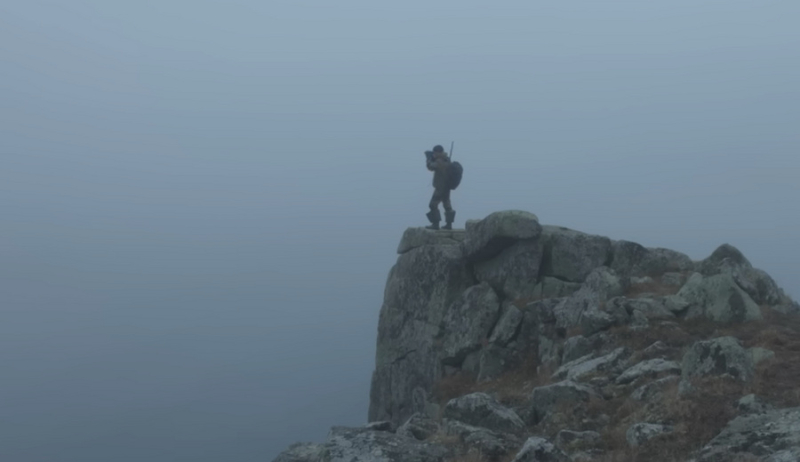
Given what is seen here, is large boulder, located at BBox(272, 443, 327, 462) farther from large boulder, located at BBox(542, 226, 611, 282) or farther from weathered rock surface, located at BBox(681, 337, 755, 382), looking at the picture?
large boulder, located at BBox(542, 226, 611, 282)

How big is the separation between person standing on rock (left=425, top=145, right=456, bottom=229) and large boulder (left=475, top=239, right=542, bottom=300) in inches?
166

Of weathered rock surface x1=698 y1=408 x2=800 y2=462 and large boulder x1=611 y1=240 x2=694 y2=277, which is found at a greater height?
large boulder x1=611 y1=240 x2=694 y2=277

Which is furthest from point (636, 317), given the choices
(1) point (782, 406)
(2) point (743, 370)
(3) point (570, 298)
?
(1) point (782, 406)

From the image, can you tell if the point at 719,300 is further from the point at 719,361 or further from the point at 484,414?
the point at 484,414

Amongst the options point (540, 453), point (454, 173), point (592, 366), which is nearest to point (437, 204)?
point (454, 173)

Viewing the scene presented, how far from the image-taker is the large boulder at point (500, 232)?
24484mm

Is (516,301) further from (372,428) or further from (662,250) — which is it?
(372,428)

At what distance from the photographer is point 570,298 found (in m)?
21.4

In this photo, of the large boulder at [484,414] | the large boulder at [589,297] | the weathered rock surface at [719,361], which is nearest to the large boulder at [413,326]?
the large boulder at [589,297]

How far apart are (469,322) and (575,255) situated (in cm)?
329

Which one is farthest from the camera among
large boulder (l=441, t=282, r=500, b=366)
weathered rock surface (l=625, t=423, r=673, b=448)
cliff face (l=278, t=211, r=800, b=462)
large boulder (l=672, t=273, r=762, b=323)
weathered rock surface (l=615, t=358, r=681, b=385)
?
large boulder (l=441, t=282, r=500, b=366)

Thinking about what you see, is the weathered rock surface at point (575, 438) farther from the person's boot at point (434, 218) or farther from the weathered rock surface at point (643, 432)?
the person's boot at point (434, 218)

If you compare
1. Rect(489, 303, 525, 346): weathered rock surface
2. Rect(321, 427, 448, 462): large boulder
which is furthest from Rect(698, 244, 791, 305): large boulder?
Rect(321, 427, 448, 462): large boulder

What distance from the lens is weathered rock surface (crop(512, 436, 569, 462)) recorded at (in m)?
11.5
